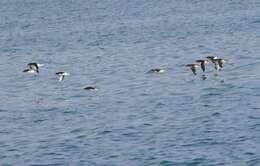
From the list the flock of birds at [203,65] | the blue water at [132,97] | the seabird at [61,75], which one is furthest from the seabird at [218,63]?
the seabird at [61,75]

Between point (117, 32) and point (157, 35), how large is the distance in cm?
899

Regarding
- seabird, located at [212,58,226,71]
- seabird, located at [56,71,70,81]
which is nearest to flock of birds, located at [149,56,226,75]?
seabird, located at [212,58,226,71]

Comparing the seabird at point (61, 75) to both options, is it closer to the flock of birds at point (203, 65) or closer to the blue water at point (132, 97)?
the blue water at point (132, 97)

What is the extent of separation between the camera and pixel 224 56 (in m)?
74.8

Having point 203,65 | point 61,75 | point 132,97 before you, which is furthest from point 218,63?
point 61,75

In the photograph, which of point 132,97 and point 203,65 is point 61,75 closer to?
point 132,97

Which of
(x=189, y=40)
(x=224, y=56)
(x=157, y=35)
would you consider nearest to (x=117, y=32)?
(x=157, y=35)

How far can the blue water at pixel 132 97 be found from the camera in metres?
40.7

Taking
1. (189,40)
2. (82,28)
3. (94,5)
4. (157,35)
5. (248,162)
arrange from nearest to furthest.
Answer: (248,162), (189,40), (157,35), (82,28), (94,5)

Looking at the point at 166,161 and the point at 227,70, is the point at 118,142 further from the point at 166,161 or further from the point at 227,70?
the point at 227,70

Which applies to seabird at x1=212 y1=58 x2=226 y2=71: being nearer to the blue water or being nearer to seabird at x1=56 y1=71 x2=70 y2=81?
the blue water

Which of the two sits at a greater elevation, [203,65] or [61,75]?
[61,75]

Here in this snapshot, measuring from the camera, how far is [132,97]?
56219 mm

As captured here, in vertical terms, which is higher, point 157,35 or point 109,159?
point 157,35
